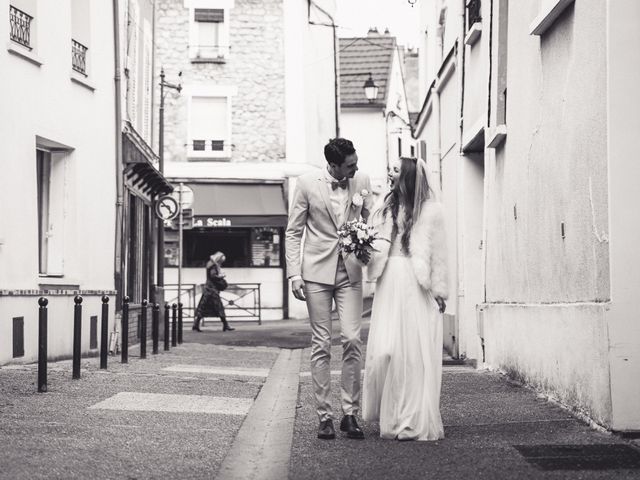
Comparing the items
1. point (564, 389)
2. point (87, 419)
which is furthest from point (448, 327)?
point (87, 419)

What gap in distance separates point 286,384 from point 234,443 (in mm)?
4344

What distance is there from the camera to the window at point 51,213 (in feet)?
51.2

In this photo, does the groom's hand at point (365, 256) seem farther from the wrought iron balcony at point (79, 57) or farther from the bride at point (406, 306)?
the wrought iron balcony at point (79, 57)

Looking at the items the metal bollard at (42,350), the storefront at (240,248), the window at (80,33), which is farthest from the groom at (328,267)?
the storefront at (240,248)

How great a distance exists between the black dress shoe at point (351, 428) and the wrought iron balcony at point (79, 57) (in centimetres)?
1016

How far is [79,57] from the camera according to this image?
649 inches

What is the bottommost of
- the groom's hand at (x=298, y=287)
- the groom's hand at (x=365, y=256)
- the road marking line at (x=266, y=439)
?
the road marking line at (x=266, y=439)

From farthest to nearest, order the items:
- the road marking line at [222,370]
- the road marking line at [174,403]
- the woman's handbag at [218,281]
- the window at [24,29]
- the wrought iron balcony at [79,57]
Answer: the woman's handbag at [218,281]
the wrought iron balcony at [79,57]
the window at [24,29]
the road marking line at [222,370]
the road marking line at [174,403]

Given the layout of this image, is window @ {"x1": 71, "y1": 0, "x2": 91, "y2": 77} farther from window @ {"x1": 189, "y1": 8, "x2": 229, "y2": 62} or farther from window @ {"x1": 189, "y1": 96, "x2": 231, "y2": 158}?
window @ {"x1": 189, "y1": 8, "x2": 229, "y2": 62}

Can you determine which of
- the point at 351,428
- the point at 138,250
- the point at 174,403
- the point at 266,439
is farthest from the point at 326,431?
the point at 138,250

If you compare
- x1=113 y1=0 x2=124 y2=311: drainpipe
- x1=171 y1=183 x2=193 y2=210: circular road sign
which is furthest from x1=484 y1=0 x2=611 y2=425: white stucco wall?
x1=171 y1=183 x2=193 y2=210: circular road sign

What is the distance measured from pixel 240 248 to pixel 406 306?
25.3 metres

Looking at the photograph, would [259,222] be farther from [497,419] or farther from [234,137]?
[497,419]

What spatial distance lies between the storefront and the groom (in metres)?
24.4
